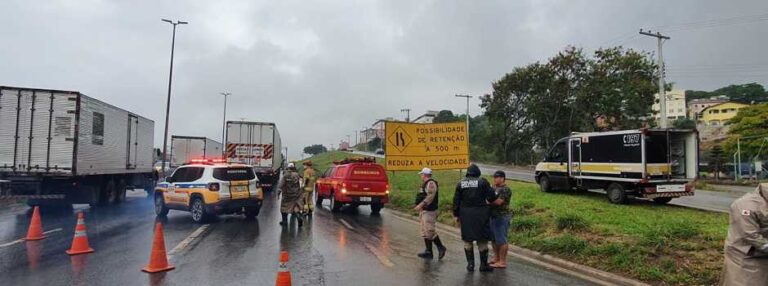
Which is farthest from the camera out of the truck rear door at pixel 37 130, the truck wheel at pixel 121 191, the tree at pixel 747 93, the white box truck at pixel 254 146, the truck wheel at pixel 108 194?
the tree at pixel 747 93

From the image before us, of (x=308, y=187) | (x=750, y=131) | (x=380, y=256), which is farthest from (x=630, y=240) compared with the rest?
(x=750, y=131)

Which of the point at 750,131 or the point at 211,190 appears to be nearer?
the point at 211,190

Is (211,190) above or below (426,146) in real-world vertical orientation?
below

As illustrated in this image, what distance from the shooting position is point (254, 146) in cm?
2631

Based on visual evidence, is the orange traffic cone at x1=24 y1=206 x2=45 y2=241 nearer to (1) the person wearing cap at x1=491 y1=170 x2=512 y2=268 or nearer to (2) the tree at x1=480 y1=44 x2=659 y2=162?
(1) the person wearing cap at x1=491 y1=170 x2=512 y2=268

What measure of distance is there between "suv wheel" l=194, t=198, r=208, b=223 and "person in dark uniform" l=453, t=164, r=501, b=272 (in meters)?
8.19

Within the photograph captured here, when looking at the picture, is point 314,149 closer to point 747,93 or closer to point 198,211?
point 747,93

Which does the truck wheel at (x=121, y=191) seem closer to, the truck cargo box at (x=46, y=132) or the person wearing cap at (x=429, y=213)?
the truck cargo box at (x=46, y=132)

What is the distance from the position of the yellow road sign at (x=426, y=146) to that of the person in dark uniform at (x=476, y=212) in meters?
10.3

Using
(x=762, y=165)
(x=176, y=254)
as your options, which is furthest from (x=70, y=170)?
(x=762, y=165)

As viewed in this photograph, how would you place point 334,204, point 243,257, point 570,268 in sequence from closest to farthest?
point 570,268 < point 243,257 < point 334,204

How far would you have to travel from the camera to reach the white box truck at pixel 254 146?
25938mm

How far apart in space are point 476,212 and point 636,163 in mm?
9963

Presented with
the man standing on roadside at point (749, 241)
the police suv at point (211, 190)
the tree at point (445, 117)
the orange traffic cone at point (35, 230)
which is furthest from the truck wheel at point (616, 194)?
the tree at point (445, 117)
